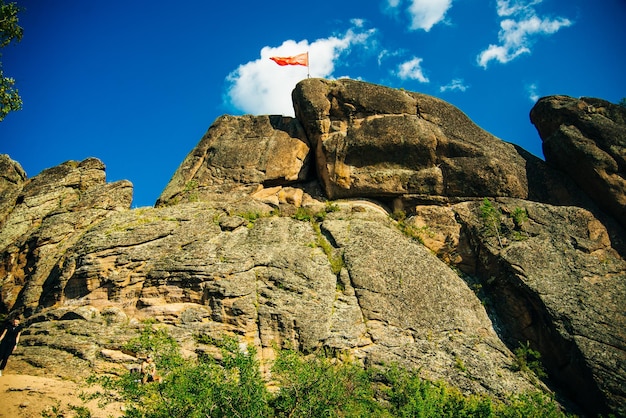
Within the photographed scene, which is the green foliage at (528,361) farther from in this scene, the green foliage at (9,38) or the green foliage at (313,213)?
the green foliage at (9,38)

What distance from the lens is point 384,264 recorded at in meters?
25.5

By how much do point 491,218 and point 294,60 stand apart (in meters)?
18.8

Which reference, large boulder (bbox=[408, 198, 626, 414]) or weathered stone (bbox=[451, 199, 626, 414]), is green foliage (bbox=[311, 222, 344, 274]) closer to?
large boulder (bbox=[408, 198, 626, 414])

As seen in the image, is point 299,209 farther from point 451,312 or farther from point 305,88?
point 451,312

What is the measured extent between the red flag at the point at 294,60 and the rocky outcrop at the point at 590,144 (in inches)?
658

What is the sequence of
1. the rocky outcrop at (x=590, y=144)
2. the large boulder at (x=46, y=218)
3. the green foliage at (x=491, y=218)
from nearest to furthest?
the large boulder at (x=46, y=218) < the green foliage at (x=491, y=218) < the rocky outcrop at (x=590, y=144)

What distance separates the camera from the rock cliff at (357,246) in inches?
851

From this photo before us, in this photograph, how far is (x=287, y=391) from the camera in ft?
55.5

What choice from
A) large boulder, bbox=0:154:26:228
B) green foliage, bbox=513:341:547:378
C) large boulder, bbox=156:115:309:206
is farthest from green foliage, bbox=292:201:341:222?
large boulder, bbox=0:154:26:228

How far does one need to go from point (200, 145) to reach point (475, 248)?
19.5 m

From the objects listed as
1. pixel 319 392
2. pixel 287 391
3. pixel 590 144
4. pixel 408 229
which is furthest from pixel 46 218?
pixel 590 144

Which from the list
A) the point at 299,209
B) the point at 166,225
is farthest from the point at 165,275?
the point at 299,209

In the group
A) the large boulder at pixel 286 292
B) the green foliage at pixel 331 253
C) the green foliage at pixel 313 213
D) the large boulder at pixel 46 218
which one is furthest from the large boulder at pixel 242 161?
the green foliage at pixel 331 253

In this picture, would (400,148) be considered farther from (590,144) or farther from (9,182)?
(9,182)
